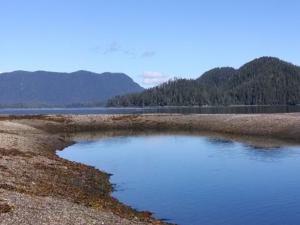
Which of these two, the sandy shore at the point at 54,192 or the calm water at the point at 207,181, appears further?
the calm water at the point at 207,181

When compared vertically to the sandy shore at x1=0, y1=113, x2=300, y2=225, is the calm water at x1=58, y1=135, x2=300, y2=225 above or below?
below

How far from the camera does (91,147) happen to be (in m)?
78.9

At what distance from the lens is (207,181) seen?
43.8 metres

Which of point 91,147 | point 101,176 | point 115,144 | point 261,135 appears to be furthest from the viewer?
point 261,135

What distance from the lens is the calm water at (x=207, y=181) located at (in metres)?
32.2

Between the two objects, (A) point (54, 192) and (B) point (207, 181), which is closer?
(A) point (54, 192)

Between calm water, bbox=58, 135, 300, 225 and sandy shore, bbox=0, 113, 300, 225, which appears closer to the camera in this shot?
sandy shore, bbox=0, 113, 300, 225

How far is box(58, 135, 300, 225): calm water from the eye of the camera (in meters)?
32.2

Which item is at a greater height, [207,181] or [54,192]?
[54,192]

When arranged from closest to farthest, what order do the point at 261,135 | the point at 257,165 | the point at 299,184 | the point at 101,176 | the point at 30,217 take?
the point at 30,217 → the point at 299,184 → the point at 101,176 → the point at 257,165 → the point at 261,135

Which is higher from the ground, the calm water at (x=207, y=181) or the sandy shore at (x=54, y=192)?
the sandy shore at (x=54, y=192)

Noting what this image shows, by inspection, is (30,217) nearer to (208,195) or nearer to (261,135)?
(208,195)

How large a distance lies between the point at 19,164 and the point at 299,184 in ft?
80.8

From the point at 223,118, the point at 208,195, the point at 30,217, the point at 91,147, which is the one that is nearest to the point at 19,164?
the point at 208,195
